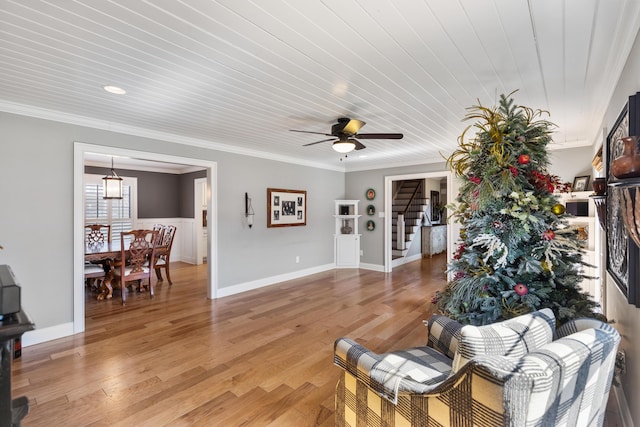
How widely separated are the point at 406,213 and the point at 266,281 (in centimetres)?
473

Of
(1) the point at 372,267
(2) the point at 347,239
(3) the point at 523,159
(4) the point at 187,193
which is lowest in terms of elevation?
(1) the point at 372,267

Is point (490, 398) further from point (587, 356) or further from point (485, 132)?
point (485, 132)

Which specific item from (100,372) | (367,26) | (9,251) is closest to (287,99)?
(367,26)

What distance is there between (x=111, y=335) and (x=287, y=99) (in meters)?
3.05

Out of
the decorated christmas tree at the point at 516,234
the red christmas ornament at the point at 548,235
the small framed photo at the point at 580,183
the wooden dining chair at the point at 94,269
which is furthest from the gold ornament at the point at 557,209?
the wooden dining chair at the point at 94,269

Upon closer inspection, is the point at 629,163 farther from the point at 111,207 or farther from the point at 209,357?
the point at 111,207

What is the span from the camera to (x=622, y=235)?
1.71 metres

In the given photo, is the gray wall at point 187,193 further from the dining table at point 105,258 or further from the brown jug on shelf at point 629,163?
the brown jug on shelf at point 629,163

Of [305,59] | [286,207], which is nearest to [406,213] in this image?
[286,207]

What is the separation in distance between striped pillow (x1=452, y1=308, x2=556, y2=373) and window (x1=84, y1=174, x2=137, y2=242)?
7.55 m

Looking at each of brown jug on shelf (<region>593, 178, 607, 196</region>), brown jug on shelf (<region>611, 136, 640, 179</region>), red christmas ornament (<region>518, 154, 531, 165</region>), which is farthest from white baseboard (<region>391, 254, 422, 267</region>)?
brown jug on shelf (<region>611, 136, 640, 179</region>)

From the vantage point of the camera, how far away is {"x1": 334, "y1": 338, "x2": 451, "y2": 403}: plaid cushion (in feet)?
4.25

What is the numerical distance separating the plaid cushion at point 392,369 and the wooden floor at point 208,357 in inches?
27.3

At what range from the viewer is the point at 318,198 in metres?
6.52
